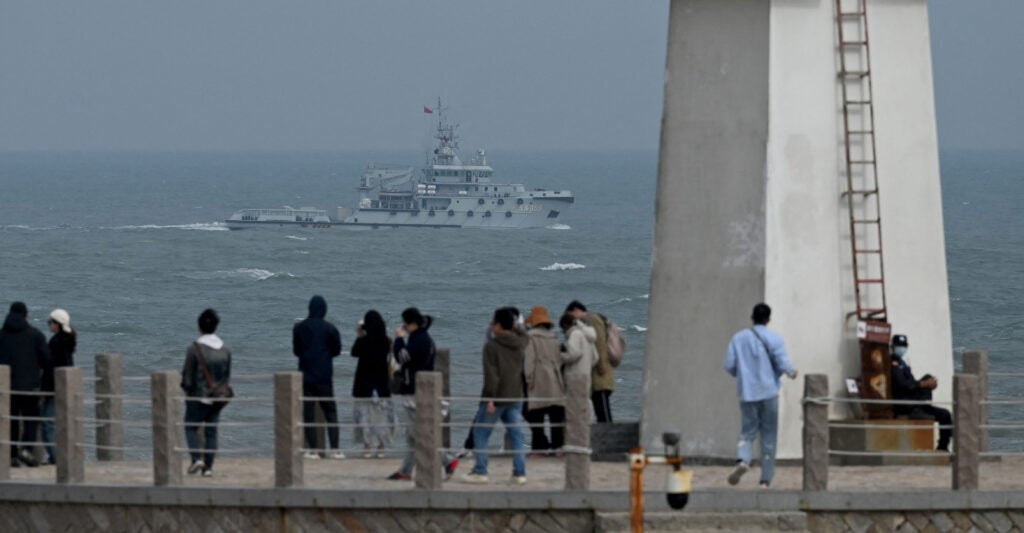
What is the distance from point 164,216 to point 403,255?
40.8m

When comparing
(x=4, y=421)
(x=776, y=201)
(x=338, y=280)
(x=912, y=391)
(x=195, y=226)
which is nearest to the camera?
(x=4, y=421)

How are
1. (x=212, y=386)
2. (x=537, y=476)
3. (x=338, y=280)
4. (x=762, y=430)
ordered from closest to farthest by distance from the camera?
(x=762, y=430)
(x=537, y=476)
(x=212, y=386)
(x=338, y=280)

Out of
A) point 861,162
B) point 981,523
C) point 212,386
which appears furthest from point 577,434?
point 861,162

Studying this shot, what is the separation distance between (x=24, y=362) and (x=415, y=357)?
9.49ft

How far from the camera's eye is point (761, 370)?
574 inches

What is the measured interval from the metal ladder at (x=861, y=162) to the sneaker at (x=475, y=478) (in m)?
3.08

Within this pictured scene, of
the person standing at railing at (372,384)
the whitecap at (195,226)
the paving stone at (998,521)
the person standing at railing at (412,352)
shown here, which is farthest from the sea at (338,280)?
the paving stone at (998,521)

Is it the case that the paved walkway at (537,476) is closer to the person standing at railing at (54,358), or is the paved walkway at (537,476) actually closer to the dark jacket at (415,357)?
the person standing at railing at (54,358)

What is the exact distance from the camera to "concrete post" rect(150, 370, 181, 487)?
48.7 feet

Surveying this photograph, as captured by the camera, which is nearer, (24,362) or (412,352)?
(412,352)

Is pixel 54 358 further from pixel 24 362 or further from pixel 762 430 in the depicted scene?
pixel 762 430

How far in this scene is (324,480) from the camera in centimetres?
1537

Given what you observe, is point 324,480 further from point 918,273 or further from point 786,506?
point 918,273

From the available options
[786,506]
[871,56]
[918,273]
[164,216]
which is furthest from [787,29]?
[164,216]
